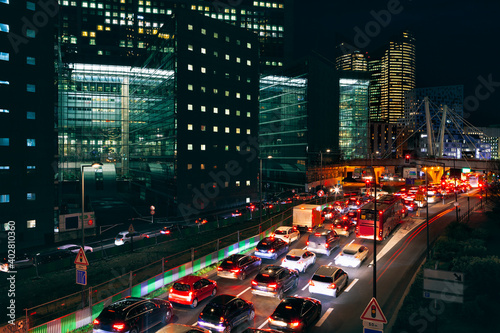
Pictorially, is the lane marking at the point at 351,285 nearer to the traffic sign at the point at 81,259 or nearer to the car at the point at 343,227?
the car at the point at 343,227

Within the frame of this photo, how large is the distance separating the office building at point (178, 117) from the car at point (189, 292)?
40.8 m

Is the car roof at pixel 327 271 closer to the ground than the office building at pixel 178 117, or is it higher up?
closer to the ground

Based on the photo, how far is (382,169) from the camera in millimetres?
113562

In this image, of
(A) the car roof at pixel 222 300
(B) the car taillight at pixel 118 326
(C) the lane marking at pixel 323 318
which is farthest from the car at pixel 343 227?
(B) the car taillight at pixel 118 326

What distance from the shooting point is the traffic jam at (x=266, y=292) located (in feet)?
50.4

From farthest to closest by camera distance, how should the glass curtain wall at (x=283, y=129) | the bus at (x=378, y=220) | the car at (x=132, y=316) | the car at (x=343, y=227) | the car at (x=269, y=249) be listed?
the glass curtain wall at (x=283, y=129) → the car at (x=343, y=227) → the bus at (x=378, y=220) → the car at (x=269, y=249) → the car at (x=132, y=316)

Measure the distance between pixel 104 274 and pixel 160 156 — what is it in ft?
141

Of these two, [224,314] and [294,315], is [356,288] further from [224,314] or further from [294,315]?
[224,314]

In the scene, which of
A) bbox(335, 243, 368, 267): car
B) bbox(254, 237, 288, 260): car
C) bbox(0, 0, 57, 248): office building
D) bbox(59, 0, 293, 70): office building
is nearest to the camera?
bbox(335, 243, 368, 267): car

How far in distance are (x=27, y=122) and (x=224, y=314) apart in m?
37.4

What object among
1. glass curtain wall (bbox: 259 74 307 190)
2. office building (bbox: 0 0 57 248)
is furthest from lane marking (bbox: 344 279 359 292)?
glass curtain wall (bbox: 259 74 307 190)

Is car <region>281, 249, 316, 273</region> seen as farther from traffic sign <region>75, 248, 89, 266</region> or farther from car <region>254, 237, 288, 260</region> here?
traffic sign <region>75, 248, 89, 266</region>

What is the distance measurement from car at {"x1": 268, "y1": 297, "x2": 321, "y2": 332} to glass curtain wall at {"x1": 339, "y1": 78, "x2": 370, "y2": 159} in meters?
90.5

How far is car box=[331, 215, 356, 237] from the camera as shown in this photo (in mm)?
35406
